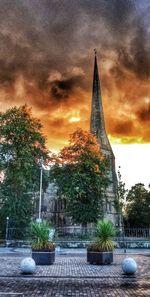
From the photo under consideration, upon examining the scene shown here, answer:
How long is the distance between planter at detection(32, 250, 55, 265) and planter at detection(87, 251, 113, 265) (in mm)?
2196

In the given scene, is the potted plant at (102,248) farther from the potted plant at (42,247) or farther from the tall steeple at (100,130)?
the tall steeple at (100,130)

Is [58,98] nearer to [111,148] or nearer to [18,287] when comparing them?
[18,287]

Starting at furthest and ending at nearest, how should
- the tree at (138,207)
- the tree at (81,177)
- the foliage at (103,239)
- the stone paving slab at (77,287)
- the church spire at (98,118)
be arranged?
the church spire at (98,118) → the tree at (138,207) → the tree at (81,177) → the foliage at (103,239) → the stone paving slab at (77,287)

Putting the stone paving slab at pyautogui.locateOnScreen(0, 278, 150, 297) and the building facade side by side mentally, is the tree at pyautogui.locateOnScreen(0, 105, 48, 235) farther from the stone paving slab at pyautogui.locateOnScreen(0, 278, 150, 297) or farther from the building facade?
the stone paving slab at pyautogui.locateOnScreen(0, 278, 150, 297)

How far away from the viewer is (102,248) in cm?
1802

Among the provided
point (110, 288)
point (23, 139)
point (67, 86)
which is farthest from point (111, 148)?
point (110, 288)

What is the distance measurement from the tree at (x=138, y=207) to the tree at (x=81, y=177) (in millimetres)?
22548

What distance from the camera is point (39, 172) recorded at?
42750 mm

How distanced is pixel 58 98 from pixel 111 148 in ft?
179

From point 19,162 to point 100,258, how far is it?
23.2m

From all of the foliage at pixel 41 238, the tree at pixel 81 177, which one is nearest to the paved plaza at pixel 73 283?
the foliage at pixel 41 238

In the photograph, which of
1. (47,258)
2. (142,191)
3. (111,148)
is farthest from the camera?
(111,148)

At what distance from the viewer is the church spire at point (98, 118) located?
80.0m

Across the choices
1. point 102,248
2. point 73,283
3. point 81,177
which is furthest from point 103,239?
point 81,177
